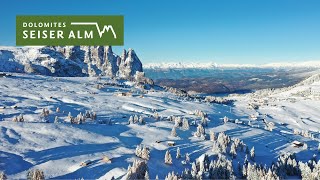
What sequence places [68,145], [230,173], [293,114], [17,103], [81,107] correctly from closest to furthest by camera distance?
[230,173] < [68,145] < [17,103] < [81,107] < [293,114]

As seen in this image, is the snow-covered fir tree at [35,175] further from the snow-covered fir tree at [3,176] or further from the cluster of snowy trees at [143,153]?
the cluster of snowy trees at [143,153]

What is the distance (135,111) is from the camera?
12712 cm

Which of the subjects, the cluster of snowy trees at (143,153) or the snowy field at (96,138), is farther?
the cluster of snowy trees at (143,153)

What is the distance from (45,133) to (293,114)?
15128 centimetres

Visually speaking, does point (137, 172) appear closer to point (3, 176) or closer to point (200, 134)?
point (3, 176)

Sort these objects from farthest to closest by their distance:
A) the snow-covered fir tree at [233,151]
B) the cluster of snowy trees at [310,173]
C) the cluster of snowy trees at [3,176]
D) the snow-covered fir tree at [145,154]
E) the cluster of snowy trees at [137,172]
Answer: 1. the snow-covered fir tree at [233,151]
2. the snow-covered fir tree at [145,154]
3. the cluster of snowy trees at [310,173]
4. the cluster of snowy trees at [137,172]
5. the cluster of snowy trees at [3,176]

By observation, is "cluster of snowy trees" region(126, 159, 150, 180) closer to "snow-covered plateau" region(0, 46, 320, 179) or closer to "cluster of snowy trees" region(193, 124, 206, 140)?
"snow-covered plateau" region(0, 46, 320, 179)

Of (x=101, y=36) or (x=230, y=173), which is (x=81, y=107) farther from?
(x=230, y=173)

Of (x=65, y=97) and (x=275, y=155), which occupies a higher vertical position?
(x=65, y=97)

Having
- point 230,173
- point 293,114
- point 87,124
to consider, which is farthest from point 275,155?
point 293,114

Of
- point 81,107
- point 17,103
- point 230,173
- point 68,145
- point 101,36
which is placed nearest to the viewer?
point 230,173

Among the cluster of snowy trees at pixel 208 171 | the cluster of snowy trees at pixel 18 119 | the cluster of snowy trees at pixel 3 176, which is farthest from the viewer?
the cluster of snowy trees at pixel 18 119

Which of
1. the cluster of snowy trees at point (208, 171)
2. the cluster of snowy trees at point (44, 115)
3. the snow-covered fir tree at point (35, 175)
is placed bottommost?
the cluster of snowy trees at point (208, 171)

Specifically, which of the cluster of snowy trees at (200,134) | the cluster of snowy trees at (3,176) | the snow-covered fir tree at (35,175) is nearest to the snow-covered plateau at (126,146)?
the snow-covered fir tree at (35,175)
